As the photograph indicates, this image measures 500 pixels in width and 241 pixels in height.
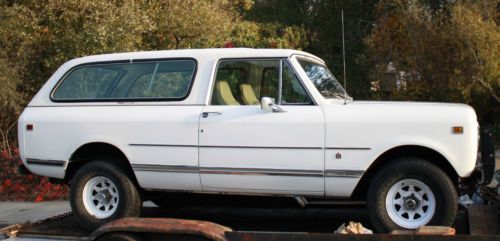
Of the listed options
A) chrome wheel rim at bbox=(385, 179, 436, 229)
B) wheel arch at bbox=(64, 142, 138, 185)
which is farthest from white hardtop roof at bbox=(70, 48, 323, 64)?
chrome wheel rim at bbox=(385, 179, 436, 229)

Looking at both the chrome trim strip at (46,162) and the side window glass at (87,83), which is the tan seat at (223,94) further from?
the chrome trim strip at (46,162)

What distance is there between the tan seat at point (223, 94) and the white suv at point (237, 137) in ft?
0.04

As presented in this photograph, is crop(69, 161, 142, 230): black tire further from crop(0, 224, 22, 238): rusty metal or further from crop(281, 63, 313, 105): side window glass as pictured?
crop(281, 63, 313, 105): side window glass

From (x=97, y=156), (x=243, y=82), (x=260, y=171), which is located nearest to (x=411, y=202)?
(x=260, y=171)

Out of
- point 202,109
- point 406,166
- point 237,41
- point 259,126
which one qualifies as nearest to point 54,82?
point 202,109

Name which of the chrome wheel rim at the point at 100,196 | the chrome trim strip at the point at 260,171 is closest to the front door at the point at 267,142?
the chrome trim strip at the point at 260,171

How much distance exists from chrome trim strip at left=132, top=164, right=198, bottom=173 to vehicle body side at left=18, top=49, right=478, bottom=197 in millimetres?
11

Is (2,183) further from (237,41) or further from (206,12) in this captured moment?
(237,41)

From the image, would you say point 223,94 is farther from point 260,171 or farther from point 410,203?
point 410,203

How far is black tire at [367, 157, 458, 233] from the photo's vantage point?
16.3 feet

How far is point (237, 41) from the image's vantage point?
14.8 metres

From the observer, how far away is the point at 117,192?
5.96 metres

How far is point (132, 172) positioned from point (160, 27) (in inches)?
288

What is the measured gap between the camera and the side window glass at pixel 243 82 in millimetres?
5734
